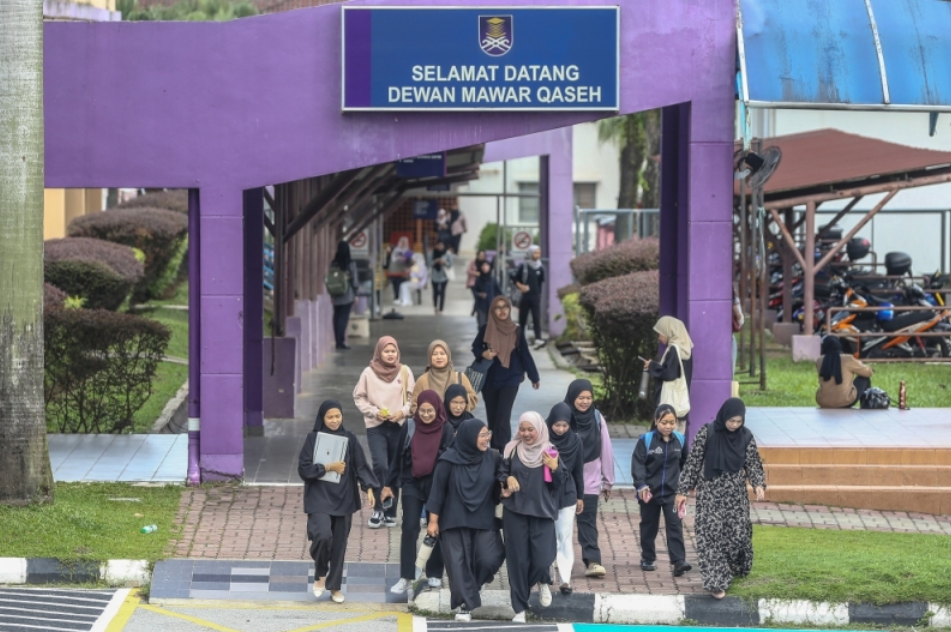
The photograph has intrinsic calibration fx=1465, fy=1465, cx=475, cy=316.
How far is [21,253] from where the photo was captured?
10.9 m

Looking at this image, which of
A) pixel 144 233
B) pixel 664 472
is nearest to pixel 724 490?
pixel 664 472

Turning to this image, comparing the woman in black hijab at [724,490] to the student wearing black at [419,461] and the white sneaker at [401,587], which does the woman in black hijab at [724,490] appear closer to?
the student wearing black at [419,461]

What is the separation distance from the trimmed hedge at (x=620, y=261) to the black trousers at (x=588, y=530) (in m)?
11.5

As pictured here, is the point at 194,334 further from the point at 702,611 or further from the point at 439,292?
the point at 439,292

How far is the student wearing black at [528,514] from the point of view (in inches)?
367

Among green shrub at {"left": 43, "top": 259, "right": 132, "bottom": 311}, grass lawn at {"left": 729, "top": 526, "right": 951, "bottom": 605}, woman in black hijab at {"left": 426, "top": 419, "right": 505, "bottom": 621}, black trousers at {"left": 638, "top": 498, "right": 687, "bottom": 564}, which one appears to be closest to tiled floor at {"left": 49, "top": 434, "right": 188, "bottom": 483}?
woman in black hijab at {"left": 426, "top": 419, "right": 505, "bottom": 621}

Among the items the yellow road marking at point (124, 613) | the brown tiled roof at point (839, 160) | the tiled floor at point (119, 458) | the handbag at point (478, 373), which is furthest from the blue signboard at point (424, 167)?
the yellow road marking at point (124, 613)

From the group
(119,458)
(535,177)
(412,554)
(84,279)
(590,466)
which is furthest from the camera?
(535,177)

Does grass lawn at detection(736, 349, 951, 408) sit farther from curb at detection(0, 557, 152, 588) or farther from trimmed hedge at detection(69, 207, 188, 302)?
trimmed hedge at detection(69, 207, 188, 302)

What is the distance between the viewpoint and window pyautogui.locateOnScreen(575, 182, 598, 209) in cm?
5203

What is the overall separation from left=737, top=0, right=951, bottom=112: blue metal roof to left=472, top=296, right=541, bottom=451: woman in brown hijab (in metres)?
2.90

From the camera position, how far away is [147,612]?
9289 millimetres

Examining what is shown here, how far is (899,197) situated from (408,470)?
25640mm

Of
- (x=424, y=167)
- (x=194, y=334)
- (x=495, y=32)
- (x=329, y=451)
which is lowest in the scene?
(x=329, y=451)
